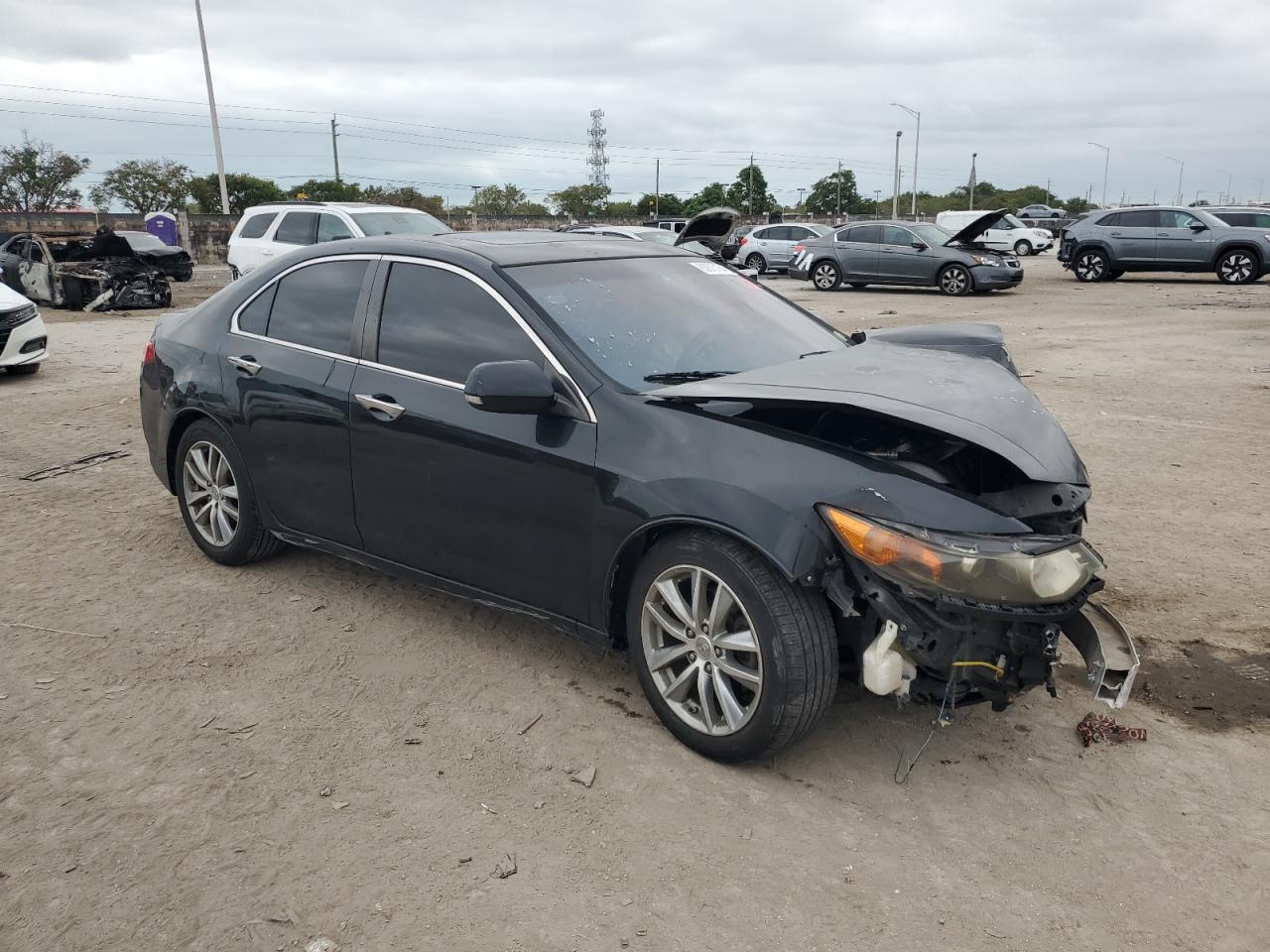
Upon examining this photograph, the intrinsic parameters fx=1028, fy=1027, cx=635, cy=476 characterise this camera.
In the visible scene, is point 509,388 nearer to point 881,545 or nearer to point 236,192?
point 881,545

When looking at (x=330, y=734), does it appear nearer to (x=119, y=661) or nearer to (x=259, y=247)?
(x=119, y=661)

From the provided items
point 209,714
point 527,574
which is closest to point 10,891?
point 209,714

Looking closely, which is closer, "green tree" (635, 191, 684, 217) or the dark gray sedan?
the dark gray sedan

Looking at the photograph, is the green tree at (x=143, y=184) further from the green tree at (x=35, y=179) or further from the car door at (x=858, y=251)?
the car door at (x=858, y=251)

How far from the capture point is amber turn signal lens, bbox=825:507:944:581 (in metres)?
2.85

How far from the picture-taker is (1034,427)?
334 cm

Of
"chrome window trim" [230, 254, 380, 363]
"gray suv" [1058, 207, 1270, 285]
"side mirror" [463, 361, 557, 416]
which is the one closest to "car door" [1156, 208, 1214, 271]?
"gray suv" [1058, 207, 1270, 285]

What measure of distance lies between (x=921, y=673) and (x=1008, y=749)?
2.02 feet

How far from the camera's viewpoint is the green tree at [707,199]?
84.7m

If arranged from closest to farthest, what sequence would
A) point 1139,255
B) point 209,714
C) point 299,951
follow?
point 299,951 < point 209,714 < point 1139,255

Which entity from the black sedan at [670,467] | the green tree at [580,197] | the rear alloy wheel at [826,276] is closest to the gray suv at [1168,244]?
the rear alloy wheel at [826,276]

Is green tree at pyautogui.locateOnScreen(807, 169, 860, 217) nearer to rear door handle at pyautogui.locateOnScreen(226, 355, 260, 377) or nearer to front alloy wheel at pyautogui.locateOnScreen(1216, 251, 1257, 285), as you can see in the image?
front alloy wheel at pyautogui.locateOnScreen(1216, 251, 1257, 285)

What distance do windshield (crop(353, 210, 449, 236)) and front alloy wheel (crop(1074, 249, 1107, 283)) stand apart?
15.7 meters

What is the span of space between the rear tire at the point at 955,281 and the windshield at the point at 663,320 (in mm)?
17693
